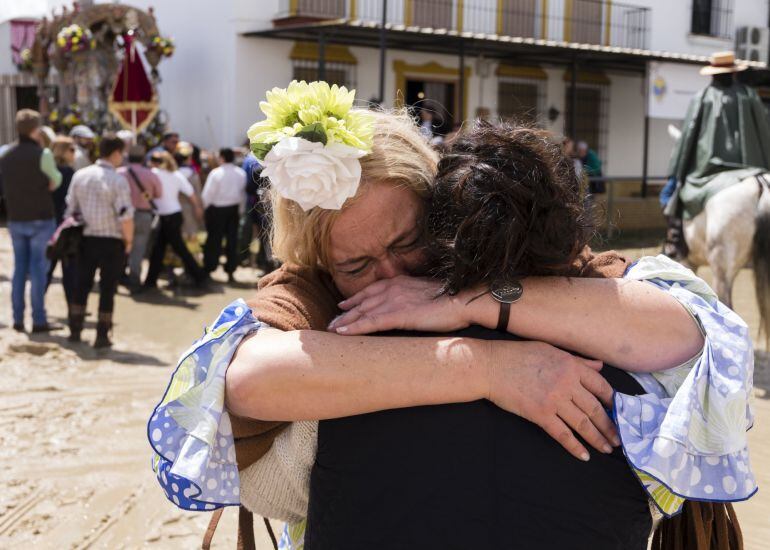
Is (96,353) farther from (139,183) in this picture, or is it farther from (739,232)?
(739,232)

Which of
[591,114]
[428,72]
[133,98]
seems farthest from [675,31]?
[133,98]

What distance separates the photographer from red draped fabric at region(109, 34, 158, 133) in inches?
497

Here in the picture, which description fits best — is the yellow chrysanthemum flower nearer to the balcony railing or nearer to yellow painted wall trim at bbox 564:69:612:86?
the balcony railing

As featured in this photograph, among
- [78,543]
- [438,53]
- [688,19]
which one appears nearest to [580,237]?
[78,543]

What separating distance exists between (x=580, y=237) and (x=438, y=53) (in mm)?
15916

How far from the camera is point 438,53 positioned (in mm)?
16906

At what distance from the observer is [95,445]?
4.81 m

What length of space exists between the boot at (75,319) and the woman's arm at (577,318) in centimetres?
623

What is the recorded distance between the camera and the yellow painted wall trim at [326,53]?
1518cm

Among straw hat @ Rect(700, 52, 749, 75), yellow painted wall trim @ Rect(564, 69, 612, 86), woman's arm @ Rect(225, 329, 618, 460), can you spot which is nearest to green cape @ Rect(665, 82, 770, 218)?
straw hat @ Rect(700, 52, 749, 75)

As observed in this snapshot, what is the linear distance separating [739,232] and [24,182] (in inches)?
221

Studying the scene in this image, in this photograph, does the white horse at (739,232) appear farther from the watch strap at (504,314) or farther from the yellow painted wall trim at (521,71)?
the yellow painted wall trim at (521,71)

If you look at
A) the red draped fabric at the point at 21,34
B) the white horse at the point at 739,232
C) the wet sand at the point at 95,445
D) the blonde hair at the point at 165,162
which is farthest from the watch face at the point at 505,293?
the red draped fabric at the point at 21,34

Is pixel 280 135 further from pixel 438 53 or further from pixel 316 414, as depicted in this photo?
pixel 438 53
